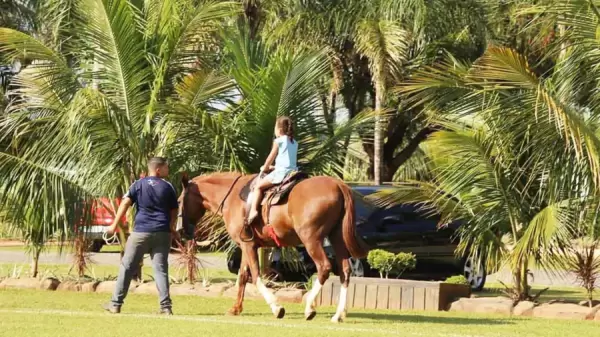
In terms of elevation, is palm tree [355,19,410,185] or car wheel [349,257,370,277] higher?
palm tree [355,19,410,185]

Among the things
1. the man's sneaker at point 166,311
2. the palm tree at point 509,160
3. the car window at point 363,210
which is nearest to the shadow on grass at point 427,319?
the palm tree at point 509,160

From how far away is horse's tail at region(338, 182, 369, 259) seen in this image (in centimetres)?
1263

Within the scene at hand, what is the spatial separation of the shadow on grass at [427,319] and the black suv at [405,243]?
13.5 feet

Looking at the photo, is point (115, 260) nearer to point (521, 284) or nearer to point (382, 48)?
point (382, 48)

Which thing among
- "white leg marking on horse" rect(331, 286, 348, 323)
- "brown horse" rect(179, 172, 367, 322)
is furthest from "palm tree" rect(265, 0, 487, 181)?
"white leg marking on horse" rect(331, 286, 348, 323)

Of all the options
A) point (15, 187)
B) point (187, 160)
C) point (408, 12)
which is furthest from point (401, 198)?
point (408, 12)

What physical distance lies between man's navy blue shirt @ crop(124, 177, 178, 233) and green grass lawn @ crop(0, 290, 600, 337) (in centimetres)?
98

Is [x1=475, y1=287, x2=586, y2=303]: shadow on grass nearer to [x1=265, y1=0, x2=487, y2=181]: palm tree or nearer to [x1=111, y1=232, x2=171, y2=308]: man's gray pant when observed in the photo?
[x1=111, y1=232, x2=171, y2=308]: man's gray pant

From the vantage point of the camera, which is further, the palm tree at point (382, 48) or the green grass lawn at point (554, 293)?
the palm tree at point (382, 48)

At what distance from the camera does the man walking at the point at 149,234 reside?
1325 centimetres

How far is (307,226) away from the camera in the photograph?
12.8 meters

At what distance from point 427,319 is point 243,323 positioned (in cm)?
228

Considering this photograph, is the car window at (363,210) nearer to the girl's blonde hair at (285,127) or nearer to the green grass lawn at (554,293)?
the green grass lawn at (554,293)

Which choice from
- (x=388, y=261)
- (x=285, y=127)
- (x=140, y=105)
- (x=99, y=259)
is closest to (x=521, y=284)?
(x=388, y=261)
